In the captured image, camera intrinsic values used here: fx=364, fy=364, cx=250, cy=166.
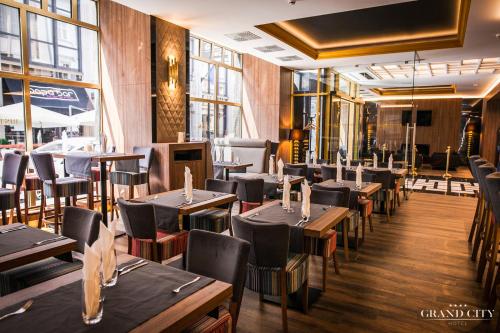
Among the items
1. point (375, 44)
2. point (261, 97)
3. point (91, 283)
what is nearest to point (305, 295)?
point (91, 283)

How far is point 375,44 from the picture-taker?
26.7 feet

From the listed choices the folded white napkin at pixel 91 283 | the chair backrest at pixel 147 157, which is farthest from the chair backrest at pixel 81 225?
the chair backrest at pixel 147 157

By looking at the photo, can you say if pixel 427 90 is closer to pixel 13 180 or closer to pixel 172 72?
pixel 172 72

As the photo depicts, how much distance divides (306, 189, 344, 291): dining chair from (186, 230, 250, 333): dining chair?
1071mm

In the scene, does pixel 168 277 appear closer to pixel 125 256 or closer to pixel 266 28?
pixel 125 256

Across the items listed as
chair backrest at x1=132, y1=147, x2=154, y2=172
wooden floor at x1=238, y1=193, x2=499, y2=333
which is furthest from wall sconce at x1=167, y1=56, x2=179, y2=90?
wooden floor at x1=238, y1=193, x2=499, y2=333

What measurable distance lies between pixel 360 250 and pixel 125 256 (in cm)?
329

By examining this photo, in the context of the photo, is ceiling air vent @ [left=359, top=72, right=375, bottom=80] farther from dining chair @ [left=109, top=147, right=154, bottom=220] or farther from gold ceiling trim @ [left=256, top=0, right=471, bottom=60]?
dining chair @ [left=109, top=147, right=154, bottom=220]

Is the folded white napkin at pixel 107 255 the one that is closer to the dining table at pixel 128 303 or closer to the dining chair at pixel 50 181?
the dining table at pixel 128 303

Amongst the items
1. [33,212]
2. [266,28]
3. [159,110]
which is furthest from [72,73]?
[266,28]

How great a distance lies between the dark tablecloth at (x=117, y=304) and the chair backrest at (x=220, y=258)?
0.25 meters

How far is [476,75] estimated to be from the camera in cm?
1106

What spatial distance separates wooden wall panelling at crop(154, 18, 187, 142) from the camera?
250 inches

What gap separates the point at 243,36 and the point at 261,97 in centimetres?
310
